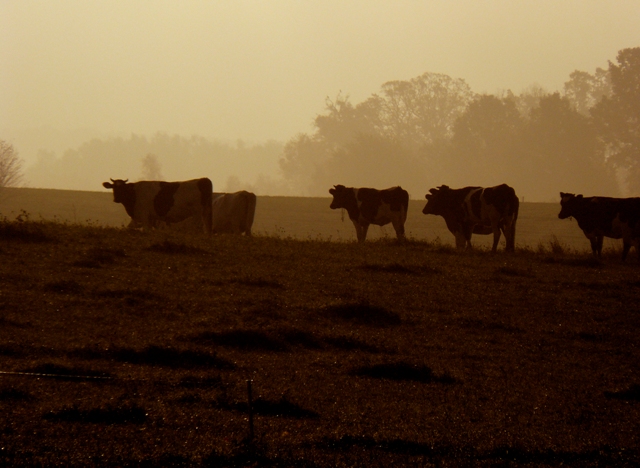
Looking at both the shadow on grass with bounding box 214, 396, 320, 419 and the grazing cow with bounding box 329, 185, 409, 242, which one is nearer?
the shadow on grass with bounding box 214, 396, 320, 419

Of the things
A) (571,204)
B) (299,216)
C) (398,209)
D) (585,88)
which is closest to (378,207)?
(398,209)

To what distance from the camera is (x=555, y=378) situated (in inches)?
383

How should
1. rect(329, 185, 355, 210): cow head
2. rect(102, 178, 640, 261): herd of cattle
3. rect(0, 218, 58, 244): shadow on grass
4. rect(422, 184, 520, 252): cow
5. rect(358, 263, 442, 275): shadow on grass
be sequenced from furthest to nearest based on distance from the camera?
rect(329, 185, 355, 210): cow head < rect(422, 184, 520, 252): cow < rect(102, 178, 640, 261): herd of cattle < rect(0, 218, 58, 244): shadow on grass < rect(358, 263, 442, 275): shadow on grass

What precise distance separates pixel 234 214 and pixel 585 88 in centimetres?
9083

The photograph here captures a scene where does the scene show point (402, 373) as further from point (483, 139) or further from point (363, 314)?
point (483, 139)

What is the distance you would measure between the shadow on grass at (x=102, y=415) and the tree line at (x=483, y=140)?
70.5m

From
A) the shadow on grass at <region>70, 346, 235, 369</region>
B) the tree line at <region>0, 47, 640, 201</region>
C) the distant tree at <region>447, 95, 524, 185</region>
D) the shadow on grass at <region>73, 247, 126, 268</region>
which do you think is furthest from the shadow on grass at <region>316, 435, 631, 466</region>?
the distant tree at <region>447, 95, 524, 185</region>

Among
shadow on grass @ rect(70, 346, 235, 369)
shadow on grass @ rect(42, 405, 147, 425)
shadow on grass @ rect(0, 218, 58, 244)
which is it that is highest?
shadow on grass @ rect(0, 218, 58, 244)

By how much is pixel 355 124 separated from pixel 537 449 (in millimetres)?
103487

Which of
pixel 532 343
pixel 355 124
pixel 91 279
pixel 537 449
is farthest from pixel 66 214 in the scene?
pixel 355 124

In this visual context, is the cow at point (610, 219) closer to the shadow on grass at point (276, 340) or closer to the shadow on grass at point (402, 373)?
the shadow on grass at point (276, 340)

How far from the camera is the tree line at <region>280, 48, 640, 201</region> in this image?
266 ft

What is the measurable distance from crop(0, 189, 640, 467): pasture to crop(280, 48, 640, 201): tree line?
6181cm

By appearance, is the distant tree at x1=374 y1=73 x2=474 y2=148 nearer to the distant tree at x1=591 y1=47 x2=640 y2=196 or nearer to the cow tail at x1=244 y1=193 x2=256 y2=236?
the distant tree at x1=591 y1=47 x2=640 y2=196
